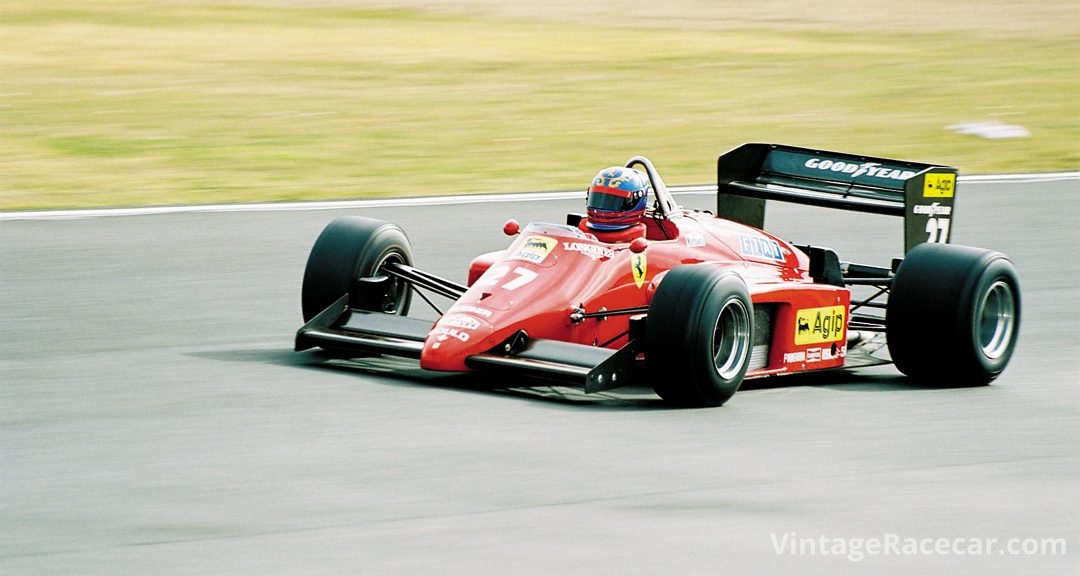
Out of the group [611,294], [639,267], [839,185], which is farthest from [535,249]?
[839,185]

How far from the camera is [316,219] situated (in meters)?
13.9

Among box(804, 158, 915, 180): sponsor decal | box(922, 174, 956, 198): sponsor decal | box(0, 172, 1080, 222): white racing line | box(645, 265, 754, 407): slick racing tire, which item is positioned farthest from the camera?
box(0, 172, 1080, 222): white racing line

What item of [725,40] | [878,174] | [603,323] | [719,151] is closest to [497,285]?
[603,323]

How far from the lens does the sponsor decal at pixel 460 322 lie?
8.10 meters

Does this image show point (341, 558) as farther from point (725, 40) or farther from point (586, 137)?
point (725, 40)

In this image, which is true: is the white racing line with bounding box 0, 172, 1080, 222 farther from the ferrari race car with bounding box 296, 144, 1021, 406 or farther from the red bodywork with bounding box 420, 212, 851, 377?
the red bodywork with bounding box 420, 212, 851, 377

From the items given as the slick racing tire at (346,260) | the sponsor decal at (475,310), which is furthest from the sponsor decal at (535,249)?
the slick racing tire at (346,260)

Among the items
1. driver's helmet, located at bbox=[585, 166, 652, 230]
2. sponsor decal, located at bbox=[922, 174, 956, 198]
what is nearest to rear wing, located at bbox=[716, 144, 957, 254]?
sponsor decal, located at bbox=[922, 174, 956, 198]

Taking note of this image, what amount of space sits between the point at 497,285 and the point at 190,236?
5334 millimetres

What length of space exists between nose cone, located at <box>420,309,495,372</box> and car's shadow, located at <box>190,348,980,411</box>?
0.24m

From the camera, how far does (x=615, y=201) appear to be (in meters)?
8.87

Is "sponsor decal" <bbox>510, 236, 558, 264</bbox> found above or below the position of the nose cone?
above

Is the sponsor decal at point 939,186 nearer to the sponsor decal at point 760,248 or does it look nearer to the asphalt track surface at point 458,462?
the sponsor decal at point 760,248

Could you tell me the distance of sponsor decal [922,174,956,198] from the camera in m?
9.72
